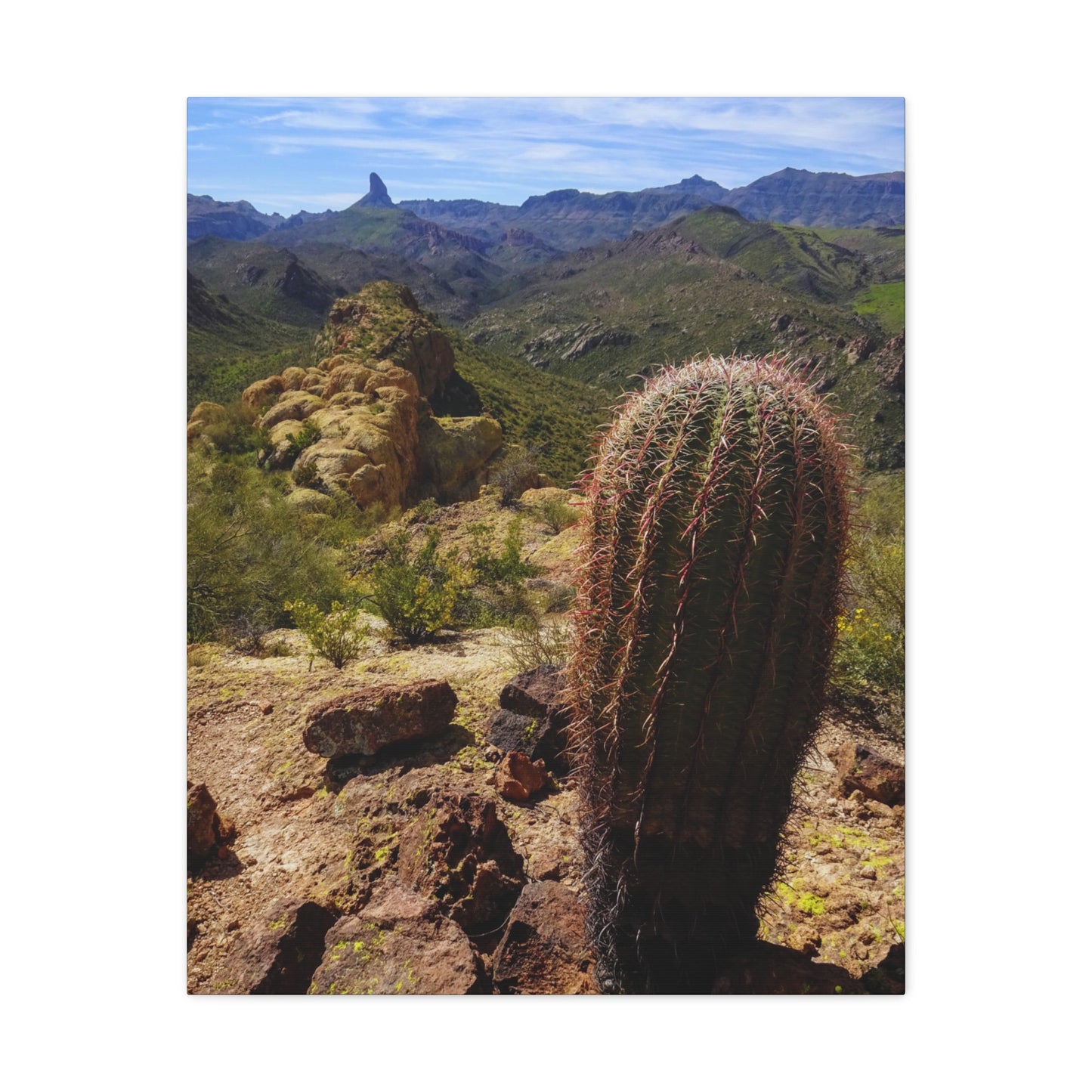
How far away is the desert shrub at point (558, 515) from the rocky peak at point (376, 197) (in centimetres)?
371

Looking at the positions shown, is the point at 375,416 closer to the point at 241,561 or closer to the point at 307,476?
the point at 307,476

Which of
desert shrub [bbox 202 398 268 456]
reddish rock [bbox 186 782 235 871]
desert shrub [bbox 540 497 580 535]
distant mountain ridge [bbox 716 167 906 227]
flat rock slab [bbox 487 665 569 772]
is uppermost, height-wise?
distant mountain ridge [bbox 716 167 906 227]

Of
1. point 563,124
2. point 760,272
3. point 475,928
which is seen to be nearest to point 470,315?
point 760,272

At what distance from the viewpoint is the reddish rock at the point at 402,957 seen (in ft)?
9.11

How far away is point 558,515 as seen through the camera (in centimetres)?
823

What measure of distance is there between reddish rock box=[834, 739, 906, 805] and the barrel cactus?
1262 mm

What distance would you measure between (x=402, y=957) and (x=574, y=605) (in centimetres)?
130

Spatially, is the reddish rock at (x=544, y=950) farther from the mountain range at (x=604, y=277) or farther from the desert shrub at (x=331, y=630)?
the desert shrub at (x=331, y=630)

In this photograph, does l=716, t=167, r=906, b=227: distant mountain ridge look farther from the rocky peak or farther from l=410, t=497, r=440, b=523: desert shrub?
l=410, t=497, r=440, b=523: desert shrub

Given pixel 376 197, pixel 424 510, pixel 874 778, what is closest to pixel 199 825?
pixel 874 778

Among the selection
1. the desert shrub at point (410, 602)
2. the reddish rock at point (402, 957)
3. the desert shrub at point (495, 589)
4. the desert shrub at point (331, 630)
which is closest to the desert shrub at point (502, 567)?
the desert shrub at point (495, 589)

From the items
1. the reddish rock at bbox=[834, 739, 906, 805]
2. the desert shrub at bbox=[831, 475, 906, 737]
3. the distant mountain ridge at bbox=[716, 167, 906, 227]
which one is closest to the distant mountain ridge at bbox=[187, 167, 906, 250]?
the distant mountain ridge at bbox=[716, 167, 906, 227]

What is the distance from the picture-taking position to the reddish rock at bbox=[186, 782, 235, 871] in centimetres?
344
